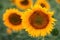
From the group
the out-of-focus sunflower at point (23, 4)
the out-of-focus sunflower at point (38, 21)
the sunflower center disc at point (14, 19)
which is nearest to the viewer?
the out-of-focus sunflower at point (38, 21)

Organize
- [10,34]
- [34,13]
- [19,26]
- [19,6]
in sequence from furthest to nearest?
[19,6]
[10,34]
[19,26]
[34,13]

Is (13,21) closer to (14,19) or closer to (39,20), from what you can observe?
(14,19)

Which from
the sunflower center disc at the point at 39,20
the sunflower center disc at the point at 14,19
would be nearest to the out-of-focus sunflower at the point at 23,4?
the sunflower center disc at the point at 14,19

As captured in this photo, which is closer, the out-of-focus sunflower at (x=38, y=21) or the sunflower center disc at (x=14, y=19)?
the out-of-focus sunflower at (x=38, y=21)

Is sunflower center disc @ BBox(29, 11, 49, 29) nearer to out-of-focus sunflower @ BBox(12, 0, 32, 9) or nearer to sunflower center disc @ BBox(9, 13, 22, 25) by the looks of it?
sunflower center disc @ BBox(9, 13, 22, 25)

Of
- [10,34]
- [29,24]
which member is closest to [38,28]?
[29,24]

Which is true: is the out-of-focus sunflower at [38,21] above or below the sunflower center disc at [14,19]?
below

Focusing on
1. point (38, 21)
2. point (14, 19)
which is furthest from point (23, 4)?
point (38, 21)

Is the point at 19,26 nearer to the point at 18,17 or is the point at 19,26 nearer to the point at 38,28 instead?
the point at 18,17

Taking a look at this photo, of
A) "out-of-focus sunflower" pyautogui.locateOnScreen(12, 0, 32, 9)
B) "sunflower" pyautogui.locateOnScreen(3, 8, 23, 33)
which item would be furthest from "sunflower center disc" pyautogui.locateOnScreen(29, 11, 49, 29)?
"out-of-focus sunflower" pyautogui.locateOnScreen(12, 0, 32, 9)

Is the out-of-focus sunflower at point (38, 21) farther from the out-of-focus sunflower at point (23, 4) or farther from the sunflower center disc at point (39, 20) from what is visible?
the out-of-focus sunflower at point (23, 4)
